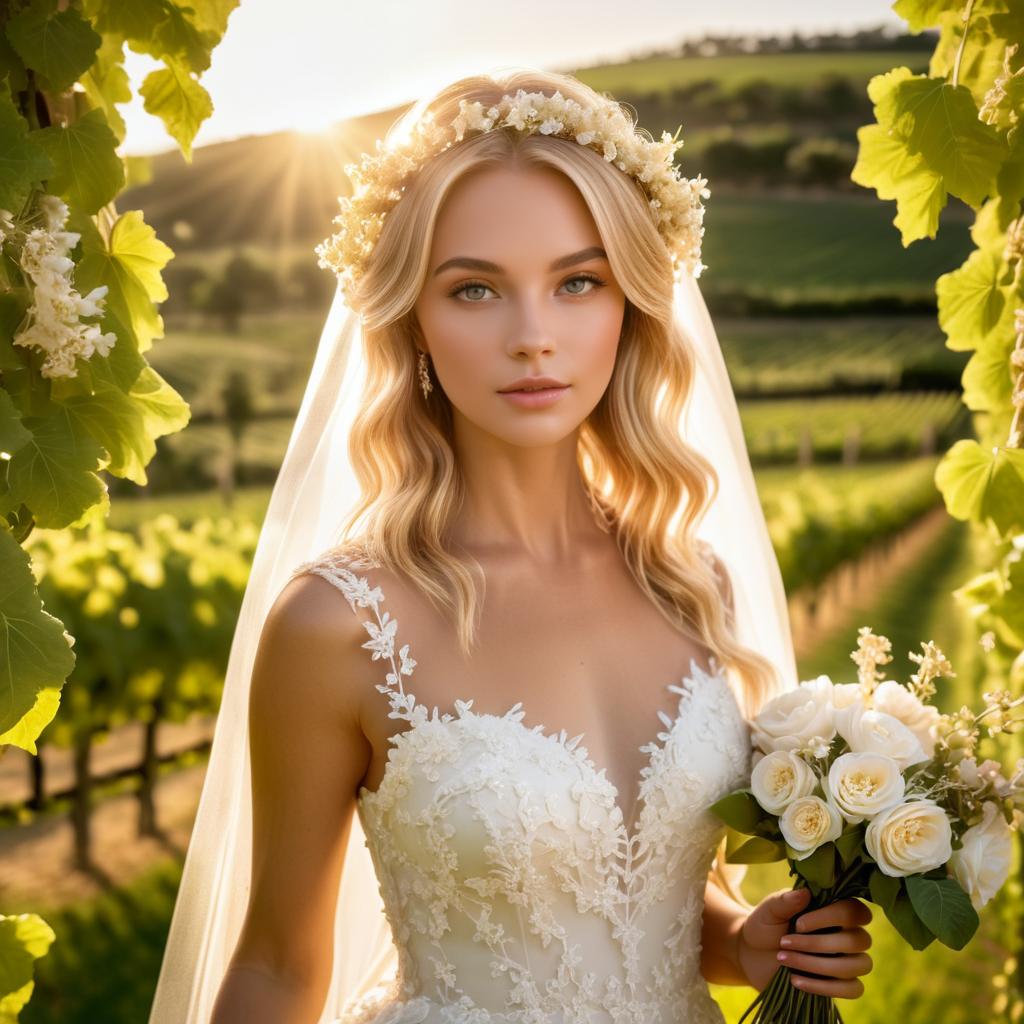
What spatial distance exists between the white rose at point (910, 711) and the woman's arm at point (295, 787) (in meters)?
1.01

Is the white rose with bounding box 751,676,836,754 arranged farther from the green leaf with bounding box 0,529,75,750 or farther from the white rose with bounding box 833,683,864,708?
the green leaf with bounding box 0,529,75,750

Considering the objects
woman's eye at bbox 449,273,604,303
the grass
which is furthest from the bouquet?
the grass

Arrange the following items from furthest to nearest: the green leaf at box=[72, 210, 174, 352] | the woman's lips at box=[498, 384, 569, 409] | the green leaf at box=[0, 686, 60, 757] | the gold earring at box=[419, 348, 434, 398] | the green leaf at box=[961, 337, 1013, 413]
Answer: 1. the gold earring at box=[419, 348, 434, 398]
2. the green leaf at box=[961, 337, 1013, 413]
3. the woman's lips at box=[498, 384, 569, 409]
4. the green leaf at box=[72, 210, 174, 352]
5. the green leaf at box=[0, 686, 60, 757]

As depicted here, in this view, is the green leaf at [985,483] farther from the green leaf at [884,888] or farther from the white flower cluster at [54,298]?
the white flower cluster at [54,298]

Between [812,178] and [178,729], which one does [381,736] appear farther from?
[812,178]

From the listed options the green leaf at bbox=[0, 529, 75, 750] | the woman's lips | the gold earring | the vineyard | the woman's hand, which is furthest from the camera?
the gold earring

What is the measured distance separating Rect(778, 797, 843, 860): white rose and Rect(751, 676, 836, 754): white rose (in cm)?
14

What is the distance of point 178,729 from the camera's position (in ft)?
36.4

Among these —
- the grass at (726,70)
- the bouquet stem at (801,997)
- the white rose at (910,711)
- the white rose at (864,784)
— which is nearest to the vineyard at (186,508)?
the white rose at (910,711)

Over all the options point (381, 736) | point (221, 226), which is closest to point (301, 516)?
point (381, 736)

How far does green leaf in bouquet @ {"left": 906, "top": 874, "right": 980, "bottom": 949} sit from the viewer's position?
1996mm

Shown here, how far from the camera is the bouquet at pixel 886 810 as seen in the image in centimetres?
206

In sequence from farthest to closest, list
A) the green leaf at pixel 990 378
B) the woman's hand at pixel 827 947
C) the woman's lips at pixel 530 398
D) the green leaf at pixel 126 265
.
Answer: the green leaf at pixel 990 378
the woman's lips at pixel 530 398
the woman's hand at pixel 827 947
the green leaf at pixel 126 265

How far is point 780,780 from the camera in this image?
2.23m
